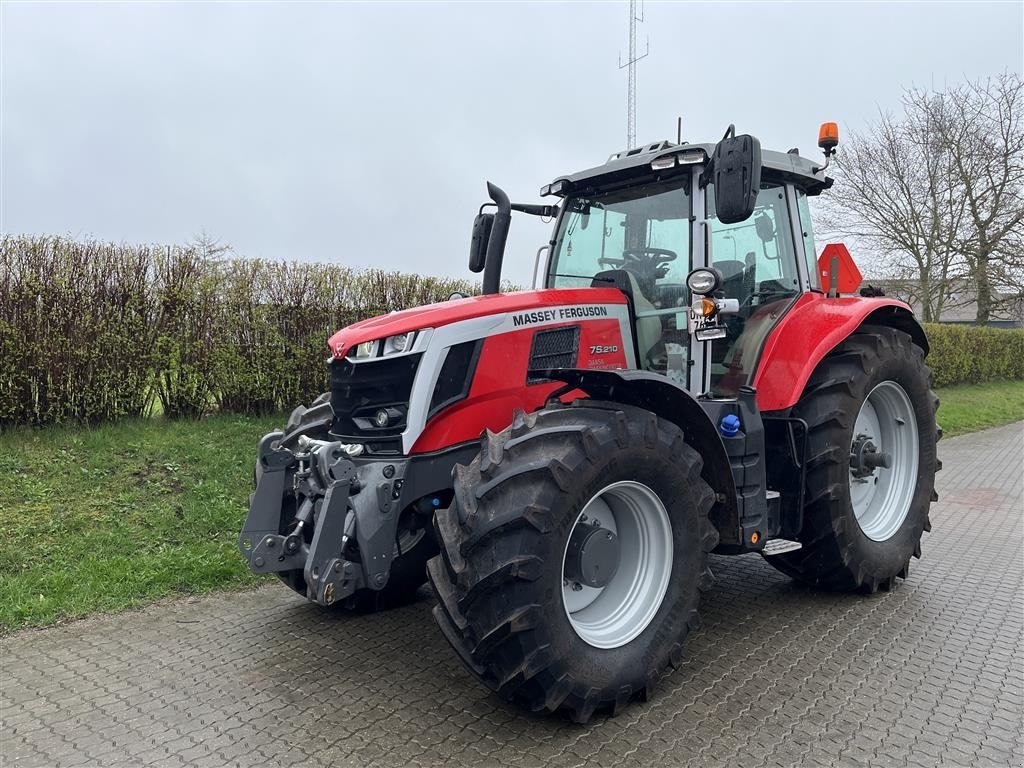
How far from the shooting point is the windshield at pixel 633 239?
12.8 ft

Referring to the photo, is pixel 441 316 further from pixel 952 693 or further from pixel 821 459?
pixel 952 693

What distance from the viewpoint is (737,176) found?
3172 millimetres

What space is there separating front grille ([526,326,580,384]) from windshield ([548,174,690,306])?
25.2 inches

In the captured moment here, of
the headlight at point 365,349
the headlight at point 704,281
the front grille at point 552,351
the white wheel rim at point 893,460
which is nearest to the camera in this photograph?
the headlight at point 365,349

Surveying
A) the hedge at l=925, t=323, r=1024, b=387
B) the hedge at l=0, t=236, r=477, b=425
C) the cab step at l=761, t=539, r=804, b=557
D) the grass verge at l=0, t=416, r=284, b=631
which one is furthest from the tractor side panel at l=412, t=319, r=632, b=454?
the hedge at l=925, t=323, r=1024, b=387

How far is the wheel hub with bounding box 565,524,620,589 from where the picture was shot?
2969 mm

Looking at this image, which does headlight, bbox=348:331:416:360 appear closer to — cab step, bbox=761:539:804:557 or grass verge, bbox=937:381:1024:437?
cab step, bbox=761:539:804:557

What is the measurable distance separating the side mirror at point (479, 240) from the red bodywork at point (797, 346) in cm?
165

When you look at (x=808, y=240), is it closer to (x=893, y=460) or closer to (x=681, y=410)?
(x=893, y=460)

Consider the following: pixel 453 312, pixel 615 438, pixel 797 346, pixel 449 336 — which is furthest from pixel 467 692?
pixel 797 346

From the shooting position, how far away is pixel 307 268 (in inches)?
314

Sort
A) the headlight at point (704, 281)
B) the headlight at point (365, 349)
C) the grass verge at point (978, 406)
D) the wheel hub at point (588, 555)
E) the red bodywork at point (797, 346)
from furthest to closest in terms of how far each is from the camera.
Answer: the grass verge at point (978, 406), the red bodywork at point (797, 346), the headlight at point (704, 281), the headlight at point (365, 349), the wheel hub at point (588, 555)

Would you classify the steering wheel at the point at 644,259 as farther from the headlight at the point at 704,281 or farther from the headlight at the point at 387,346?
the headlight at the point at 387,346

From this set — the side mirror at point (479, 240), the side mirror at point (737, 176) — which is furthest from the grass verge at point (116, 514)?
the side mirror at point (737, 176)
